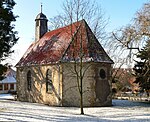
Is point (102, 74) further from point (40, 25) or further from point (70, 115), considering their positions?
point (40, 25)

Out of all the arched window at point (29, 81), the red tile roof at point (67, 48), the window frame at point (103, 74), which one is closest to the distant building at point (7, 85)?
the red tile roof at point (67, 48)

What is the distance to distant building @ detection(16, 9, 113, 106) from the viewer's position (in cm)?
2598

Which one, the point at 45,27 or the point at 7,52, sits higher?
the point at 45,27

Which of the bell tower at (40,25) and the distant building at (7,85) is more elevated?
the bell tower at (40,25)

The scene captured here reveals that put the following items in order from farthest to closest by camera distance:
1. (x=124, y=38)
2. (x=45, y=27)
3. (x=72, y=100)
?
(x=45, y=27) < (x=72, y=100) < (x=124, y=38)

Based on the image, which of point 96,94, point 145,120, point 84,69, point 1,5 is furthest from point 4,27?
point 145,120

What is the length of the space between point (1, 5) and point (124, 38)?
Result: 12.5 meters

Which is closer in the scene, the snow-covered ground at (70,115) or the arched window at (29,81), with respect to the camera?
the snow-covered ground at (70,115)

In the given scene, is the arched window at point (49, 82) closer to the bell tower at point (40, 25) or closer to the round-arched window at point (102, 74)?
the round-arched window at point (102, 74)

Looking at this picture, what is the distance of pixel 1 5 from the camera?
26688mm

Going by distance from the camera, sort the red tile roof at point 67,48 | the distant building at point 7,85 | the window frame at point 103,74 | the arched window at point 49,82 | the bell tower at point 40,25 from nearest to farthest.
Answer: the red tile roof at point 67,48 < the window frame at point 103,74 < the arched window at point 49,82 < the bell tower at point 40,25 < the distant building at point 7,85

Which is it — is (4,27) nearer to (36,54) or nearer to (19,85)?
(36,54)

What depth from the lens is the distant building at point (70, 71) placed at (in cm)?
2598

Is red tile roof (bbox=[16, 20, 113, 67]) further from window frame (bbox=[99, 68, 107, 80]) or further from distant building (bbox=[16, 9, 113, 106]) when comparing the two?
window frame (bbox=[99, 68, 107, 80])
